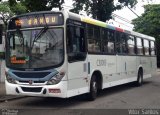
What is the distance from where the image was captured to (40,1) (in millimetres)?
19281

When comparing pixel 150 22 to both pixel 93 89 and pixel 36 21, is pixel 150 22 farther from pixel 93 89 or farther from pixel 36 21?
pixel 36 21

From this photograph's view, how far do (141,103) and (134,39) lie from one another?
6.80 metres

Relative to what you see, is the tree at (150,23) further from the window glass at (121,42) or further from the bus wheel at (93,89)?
the bus wheel at (93,89)

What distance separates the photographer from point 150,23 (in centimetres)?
4725

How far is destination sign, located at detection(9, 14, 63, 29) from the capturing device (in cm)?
1202

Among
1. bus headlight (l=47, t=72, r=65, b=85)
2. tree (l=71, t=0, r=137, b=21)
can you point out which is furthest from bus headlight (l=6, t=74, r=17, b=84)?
tree (l=71, t=0, r=137, b=21)

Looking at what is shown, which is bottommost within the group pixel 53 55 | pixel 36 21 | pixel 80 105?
pixel 80 105

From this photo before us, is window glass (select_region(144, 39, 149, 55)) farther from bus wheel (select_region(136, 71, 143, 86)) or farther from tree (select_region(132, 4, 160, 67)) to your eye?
tree (select_region(132, 4, 160, 67))

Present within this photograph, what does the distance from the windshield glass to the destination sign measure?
21 centimetres

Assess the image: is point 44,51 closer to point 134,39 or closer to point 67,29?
point 67,29

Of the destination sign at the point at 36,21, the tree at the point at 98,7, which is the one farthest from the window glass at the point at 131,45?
the destination sign at the point at 36,21

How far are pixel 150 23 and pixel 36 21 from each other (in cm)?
3672

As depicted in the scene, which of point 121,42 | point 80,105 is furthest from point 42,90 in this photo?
point 121,42

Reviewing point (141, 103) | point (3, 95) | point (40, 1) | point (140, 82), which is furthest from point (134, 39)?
point (3, 95)
